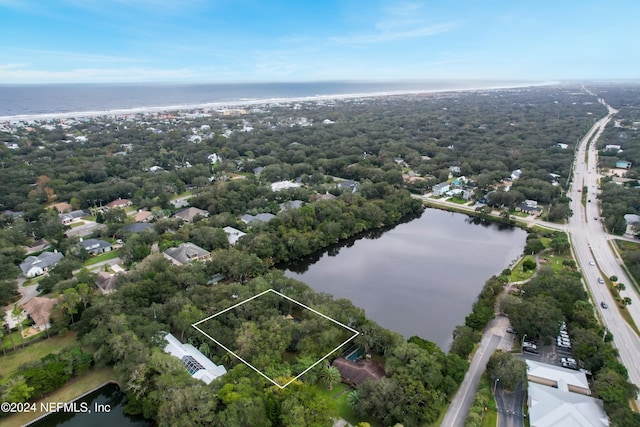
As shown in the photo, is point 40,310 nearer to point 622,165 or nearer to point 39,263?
point 39,263

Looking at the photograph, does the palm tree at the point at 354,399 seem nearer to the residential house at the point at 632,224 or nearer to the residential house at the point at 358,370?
the residential house at the point at 358,370

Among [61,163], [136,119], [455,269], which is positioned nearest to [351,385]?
[455,269]

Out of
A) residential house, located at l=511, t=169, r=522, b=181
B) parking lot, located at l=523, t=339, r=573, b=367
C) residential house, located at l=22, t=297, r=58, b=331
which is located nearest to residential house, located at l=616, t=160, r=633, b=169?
residential house, located at l=511, t=169, r=522, b=181

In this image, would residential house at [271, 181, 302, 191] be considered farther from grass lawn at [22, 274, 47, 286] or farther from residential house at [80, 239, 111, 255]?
grass lawn at [22, 274, 47, 286]

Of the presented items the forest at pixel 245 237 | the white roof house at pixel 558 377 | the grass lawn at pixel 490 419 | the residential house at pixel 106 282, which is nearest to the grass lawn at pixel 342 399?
the forest at pixel 245 237

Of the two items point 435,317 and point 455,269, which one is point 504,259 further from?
point 435,317
